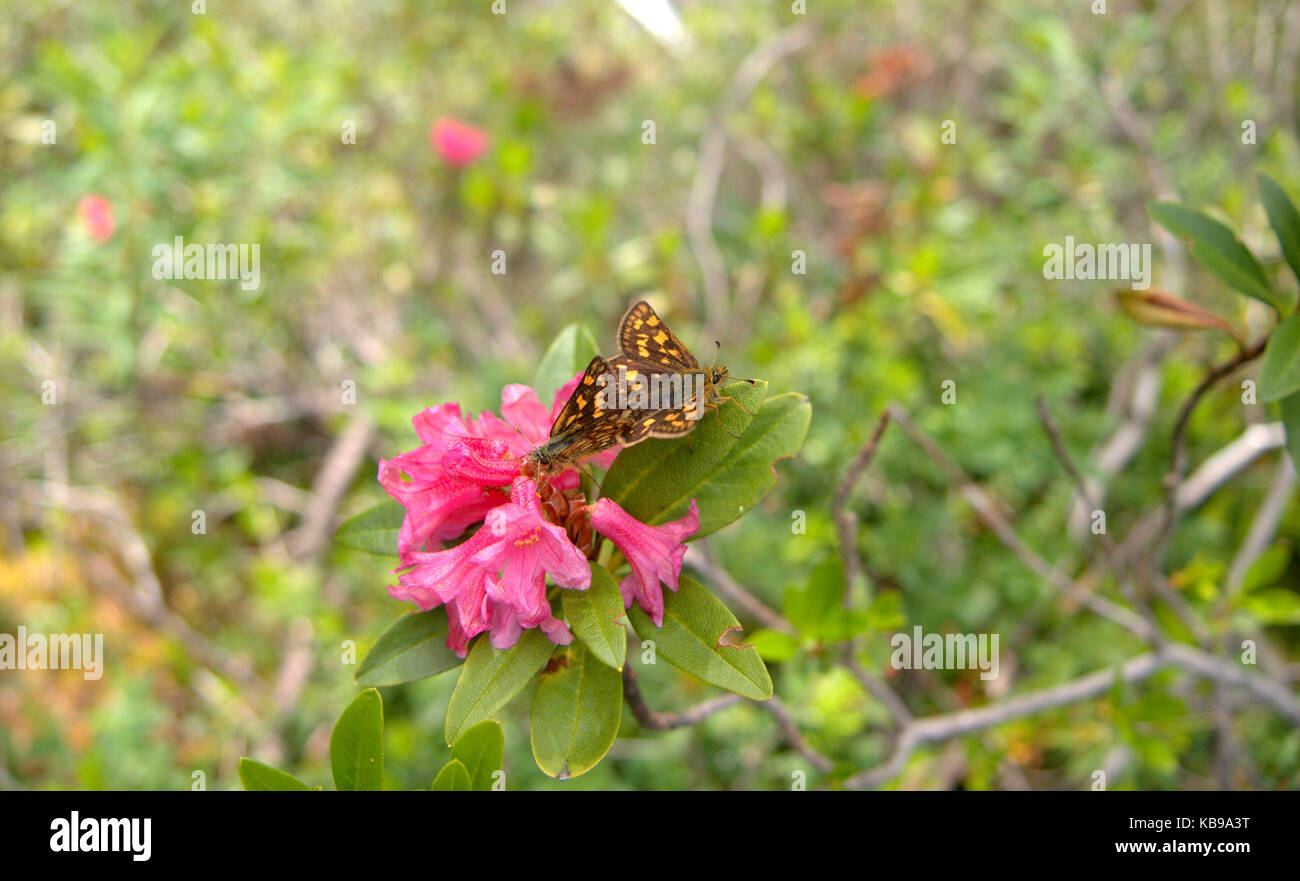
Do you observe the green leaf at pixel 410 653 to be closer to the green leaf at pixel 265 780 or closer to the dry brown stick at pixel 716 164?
the green leaf at pixel 265 780

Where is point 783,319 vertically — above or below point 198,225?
below

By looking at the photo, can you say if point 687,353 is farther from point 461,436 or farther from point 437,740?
point 437,740

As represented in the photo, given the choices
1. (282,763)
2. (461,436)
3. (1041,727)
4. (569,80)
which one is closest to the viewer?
(461,436)

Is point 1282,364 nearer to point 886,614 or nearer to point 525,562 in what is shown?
point 886,614

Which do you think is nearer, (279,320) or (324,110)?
(324,110)

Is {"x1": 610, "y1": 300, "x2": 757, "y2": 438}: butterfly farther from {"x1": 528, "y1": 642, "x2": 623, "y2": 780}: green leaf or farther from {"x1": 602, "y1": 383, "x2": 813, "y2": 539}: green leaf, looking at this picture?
{"x1": 528, "y1": 642, "x2": 623, "y2": 780}: green leaf

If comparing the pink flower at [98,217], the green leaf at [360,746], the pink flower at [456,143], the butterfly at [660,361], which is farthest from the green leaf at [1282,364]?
the pink flower at [98,217]

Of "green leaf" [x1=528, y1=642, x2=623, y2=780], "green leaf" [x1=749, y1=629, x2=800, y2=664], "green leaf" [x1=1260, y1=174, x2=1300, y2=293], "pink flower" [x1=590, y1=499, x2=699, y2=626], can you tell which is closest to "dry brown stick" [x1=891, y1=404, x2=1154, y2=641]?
"green leaf" [x1=749, y1=629, x2=800, y2=664]
